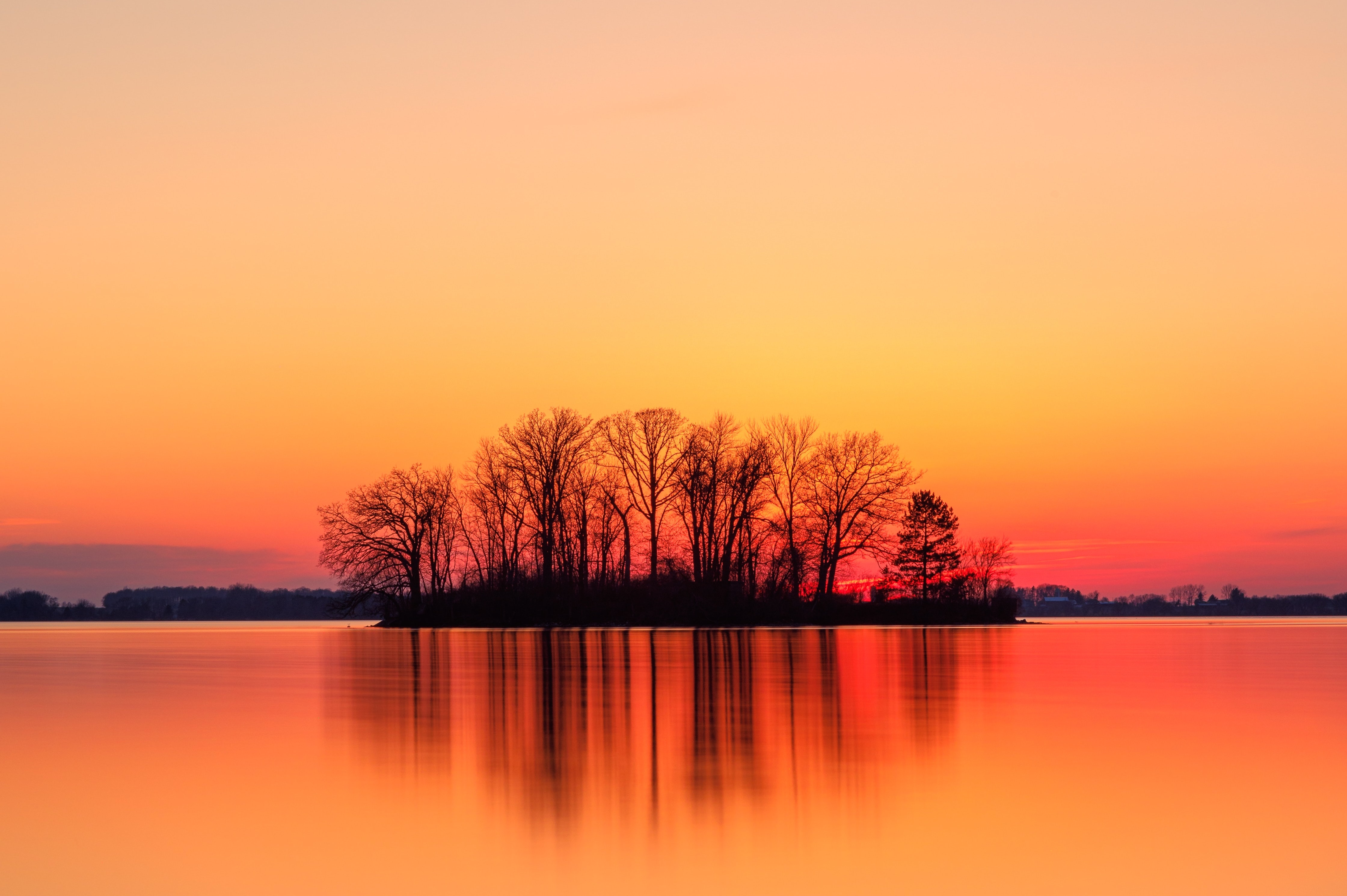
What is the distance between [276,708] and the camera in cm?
2286

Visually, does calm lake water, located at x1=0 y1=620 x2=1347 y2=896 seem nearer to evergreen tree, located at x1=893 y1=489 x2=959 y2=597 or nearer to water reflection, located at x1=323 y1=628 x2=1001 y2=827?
water reflection, located at x1=323 y1=628 x2=1001 y2=827

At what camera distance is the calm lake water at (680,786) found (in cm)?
946

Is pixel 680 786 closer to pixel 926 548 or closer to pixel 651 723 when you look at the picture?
pixel 651 723

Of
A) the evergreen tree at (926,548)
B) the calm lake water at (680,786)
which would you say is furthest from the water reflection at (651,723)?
the evergreen tree at (926,548)

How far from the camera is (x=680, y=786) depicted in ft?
43.0

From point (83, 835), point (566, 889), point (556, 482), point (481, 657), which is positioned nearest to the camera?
point (566, 889)

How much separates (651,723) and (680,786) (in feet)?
19.5

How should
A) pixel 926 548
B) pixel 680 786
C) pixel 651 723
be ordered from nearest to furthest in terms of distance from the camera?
pixel 680 786 → pixel 651 723 → pixel 926 548

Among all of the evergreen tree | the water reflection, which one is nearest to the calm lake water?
the water reflection

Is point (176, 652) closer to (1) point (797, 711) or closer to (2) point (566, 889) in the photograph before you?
(1) point (797, 711)

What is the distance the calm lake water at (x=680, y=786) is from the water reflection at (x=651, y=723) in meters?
0.10

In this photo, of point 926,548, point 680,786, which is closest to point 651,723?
point 680,786

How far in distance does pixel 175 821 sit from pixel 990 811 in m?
7.59

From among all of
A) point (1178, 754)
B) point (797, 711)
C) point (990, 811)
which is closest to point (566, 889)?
point (990, 811)
